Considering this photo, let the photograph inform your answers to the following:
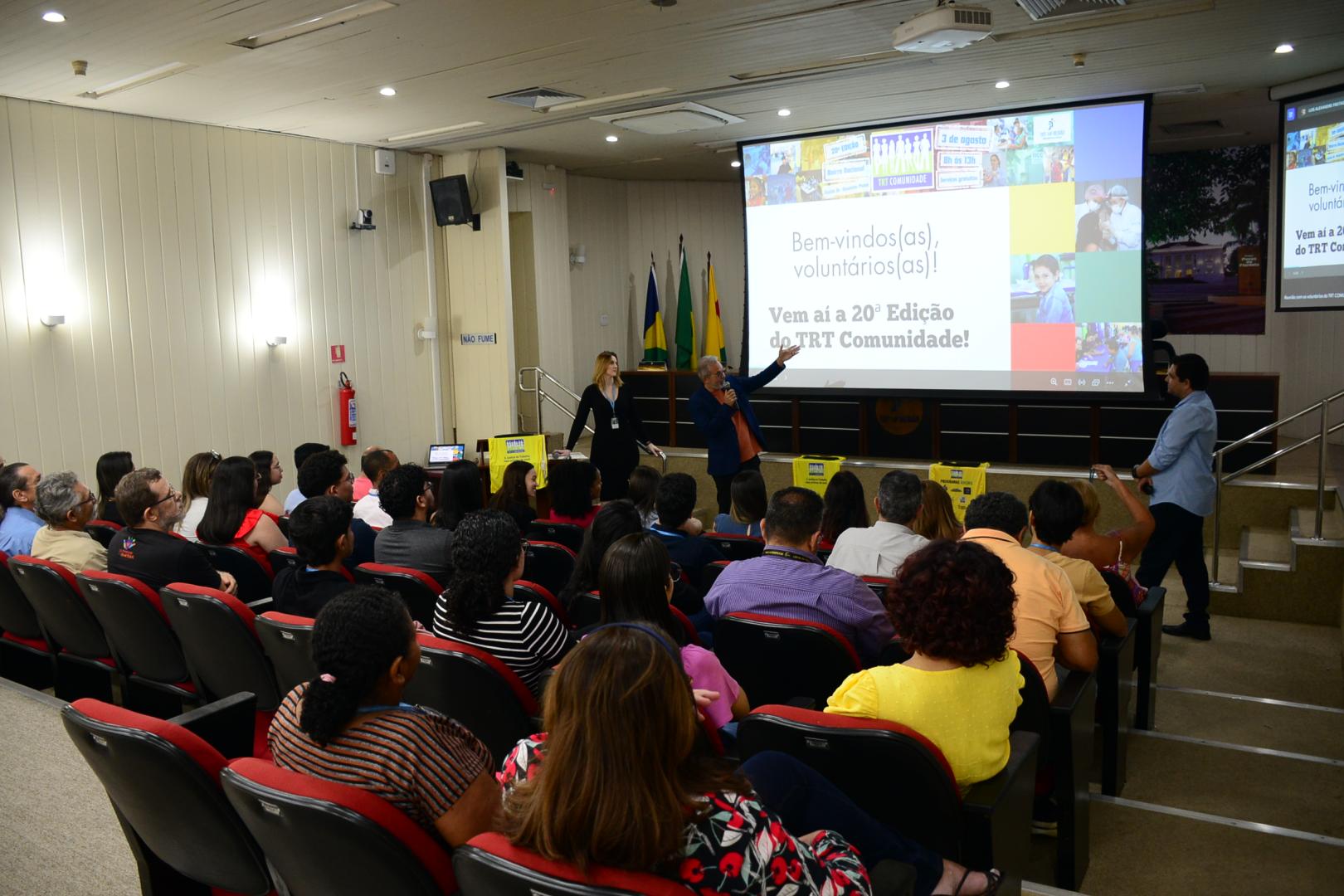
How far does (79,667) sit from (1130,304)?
22.2 feet

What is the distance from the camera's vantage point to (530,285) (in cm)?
991

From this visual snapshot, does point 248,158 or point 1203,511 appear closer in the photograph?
point 1203,511

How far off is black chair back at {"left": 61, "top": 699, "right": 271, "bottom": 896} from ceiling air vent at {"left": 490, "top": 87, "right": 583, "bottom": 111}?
5.66m

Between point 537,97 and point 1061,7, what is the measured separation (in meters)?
3.52

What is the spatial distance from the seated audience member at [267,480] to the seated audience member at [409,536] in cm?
94

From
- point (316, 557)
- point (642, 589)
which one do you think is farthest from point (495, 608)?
point (316, 557)

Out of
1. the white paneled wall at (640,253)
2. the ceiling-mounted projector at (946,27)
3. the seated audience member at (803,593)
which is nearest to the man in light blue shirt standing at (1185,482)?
the ceiling-mounted projector at (946,27)

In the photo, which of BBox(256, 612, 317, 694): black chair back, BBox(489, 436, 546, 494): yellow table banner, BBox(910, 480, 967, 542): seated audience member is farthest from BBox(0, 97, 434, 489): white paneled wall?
BBox(910, 480, 967, 542): seated audience member

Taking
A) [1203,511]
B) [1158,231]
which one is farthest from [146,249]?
[1158,231]

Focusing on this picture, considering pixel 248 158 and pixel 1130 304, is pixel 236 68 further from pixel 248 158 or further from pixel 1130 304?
pixel 1130 304

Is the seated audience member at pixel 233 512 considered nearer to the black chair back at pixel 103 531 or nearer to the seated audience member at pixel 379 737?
the black chair back at pixel 103 531

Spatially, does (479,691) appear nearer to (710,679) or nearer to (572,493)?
(710,679)

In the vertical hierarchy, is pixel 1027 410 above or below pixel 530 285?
below

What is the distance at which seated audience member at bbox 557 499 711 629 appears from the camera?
11.7 feet
